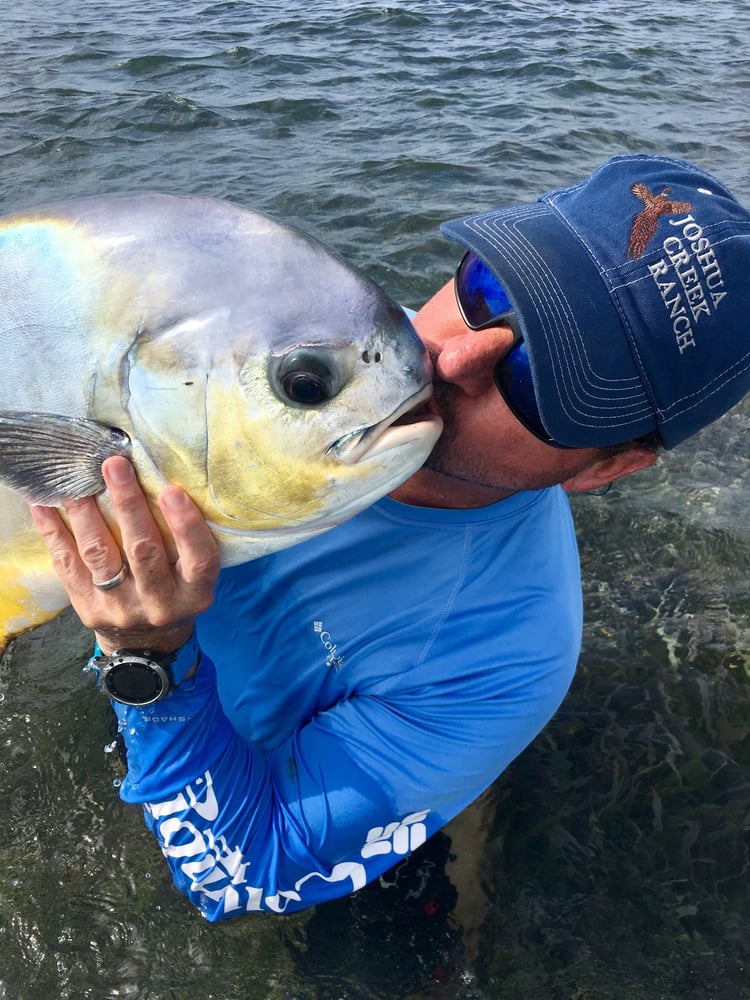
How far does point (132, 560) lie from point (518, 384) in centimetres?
102

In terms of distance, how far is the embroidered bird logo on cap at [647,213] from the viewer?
194 cm

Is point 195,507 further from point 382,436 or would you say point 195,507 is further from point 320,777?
point 320,777

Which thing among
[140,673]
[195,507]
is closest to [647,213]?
[195,507]

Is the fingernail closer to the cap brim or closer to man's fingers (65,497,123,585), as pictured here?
man's fingers (65,497,123,585)

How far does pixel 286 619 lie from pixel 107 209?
3.94 ft

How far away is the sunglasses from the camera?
6.43ft

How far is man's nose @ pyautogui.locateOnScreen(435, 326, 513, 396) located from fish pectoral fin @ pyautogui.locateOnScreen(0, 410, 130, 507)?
0.78 m

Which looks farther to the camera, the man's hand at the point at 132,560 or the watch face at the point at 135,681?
the watch face at the point at 135,681

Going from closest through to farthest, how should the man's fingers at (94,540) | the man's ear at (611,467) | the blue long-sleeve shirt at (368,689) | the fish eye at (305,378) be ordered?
the fish eye at (305,378) → the man's fingers at (94,540) → the blue long-sleeve shirt at (368,689) → the man's ear at (611,467)

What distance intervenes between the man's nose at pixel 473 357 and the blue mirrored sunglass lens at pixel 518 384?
0.07 ft

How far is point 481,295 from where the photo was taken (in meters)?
2.03

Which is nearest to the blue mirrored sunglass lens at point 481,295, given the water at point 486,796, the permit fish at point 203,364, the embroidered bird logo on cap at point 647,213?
the embroidered bird logo on cap at point 647,213

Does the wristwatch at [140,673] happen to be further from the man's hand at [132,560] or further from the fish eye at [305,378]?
the fish eye at [305,378]

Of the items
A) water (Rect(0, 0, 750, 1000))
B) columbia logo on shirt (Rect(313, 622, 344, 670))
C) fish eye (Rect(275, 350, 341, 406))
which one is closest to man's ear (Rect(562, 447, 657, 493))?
columbia logo on shirt (Rect(313, 622, 344, 670))
